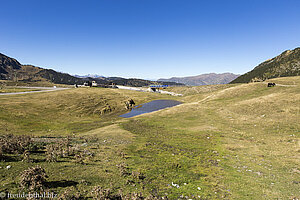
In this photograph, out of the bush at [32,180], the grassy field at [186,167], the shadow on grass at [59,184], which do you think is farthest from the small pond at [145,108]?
the bush at [32,180]

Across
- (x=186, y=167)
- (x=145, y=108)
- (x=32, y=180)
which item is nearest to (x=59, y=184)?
(x=32, y=180)

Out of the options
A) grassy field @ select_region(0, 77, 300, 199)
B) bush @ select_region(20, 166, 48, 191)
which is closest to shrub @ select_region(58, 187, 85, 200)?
grassy field @ select_region(0, 77, 300, 199)

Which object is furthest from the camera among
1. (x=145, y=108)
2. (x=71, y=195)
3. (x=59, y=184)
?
(x=145, y=108)

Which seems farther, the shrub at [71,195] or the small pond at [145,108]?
the small pond at [145,108]

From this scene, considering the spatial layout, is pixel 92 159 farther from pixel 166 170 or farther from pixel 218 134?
pixel 218 134

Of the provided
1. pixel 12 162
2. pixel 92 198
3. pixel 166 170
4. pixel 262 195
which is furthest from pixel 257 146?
pixel 12 162

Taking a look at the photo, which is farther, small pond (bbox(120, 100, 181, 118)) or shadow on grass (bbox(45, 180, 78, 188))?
small pond (bbox(120, 100, 181, 118))

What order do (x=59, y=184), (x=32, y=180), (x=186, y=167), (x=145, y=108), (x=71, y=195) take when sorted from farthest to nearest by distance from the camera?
(x=145, y=108)
(x=186, y=167)
(x=59, y=184)
(x=32, y=180)
(x=71, y=195)

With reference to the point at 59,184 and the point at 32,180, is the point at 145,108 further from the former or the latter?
the point at 32,180

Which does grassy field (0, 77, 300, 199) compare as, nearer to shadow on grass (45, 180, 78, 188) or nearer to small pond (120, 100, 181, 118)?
shadow on grass (45, 180, 78, 188)

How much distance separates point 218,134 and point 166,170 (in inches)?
715

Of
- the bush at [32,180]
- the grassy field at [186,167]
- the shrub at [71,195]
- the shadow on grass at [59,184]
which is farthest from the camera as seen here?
the grassy field at [186,167]

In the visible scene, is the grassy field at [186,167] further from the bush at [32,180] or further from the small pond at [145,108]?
the small pond at [145,108]

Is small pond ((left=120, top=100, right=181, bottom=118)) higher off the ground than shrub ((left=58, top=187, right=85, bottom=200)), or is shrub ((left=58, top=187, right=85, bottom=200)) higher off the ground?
shrub ((left=58, top=187, right=85, bottom=200))
